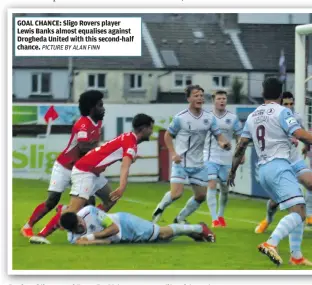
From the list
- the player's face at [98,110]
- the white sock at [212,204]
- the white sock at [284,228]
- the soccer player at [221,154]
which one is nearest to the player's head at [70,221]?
the player's face at [98,110]

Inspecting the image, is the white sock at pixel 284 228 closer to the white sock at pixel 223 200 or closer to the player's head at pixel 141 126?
the player's head at pixel 141 126

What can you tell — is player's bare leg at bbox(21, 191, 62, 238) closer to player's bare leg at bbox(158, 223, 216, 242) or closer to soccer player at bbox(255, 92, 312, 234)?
player's bare leg at bbox(158, 223, 216, 242)

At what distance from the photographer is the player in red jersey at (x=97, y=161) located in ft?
39.0

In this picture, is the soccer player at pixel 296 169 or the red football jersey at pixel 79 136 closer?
the red football jersey at pixel 79 136

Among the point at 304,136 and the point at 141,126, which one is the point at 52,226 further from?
the point at 304,136

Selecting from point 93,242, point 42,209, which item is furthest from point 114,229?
point 42,209

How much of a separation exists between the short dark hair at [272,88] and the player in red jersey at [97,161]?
5.04 feet

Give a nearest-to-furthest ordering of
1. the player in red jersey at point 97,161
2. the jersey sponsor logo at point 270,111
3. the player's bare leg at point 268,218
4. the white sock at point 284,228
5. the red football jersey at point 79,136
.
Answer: the white sock at point 284,228 < the jersey sponsor logo at point 270,111 < the player in red jersey at point 97,161 < the red football jersey at point 79,136 < the player's bare leg at point 268,218

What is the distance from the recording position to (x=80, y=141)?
1243 centimetres

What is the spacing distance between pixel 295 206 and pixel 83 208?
2.27 meters
